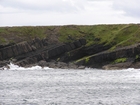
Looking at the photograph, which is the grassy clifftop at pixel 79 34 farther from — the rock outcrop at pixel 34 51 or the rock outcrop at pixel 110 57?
the rock outcrop at pixel 110 57

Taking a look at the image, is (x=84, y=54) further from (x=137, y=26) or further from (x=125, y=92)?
(x=125, y=92)

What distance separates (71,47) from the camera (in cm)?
14462

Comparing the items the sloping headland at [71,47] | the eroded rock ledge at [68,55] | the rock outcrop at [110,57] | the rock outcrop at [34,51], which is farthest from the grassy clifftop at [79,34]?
the rock outcrop at [110,57]

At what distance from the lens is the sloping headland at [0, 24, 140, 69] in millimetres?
125625

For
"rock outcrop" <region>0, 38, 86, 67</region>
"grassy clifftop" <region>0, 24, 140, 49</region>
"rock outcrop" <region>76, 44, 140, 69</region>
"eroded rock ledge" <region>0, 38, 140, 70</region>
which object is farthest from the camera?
"grassy clifftop" <region>0, 24, 140, 49</region>

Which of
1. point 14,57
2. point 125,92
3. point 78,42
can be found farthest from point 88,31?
point 125,92

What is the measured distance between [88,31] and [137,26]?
21.1 m

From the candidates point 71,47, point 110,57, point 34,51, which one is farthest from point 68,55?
point 110,57

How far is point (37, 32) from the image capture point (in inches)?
6309

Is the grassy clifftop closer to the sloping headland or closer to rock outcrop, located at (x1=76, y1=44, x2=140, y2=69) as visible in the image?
the sloping headland

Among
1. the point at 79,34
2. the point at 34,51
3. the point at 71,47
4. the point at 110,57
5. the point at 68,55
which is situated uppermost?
the point at 79,34

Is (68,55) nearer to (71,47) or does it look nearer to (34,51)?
(71,47)

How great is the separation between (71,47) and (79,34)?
1773 centimetres

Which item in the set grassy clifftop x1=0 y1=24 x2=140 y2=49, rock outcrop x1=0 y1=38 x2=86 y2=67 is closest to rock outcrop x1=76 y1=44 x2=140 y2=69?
grassy clifftop x1=0 y1=24 x2=140 y2=49
